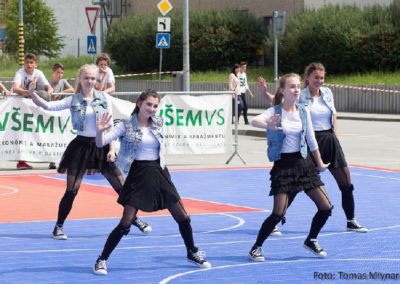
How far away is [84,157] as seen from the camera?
12414mm

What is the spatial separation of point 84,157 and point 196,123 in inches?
342

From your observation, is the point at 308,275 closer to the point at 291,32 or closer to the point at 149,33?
the point at 291,32

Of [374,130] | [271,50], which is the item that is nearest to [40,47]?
[271,50]

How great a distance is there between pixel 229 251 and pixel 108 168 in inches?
69.5

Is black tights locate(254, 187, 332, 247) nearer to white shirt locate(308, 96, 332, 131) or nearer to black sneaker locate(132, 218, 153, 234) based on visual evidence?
white shirt locate(308, 96, 332, 131)

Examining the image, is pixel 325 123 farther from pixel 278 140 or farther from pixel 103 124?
pixel 103 124

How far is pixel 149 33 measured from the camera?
178 feet

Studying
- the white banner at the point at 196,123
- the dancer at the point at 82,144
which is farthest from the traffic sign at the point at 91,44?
the dancer at the point at 82,144

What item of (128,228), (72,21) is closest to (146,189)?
(128,228)

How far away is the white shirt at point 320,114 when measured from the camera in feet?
41.0

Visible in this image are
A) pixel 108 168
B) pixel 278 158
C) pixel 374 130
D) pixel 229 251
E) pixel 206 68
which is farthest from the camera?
pixel 206 68

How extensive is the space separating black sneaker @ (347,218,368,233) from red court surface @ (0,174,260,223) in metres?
2.18

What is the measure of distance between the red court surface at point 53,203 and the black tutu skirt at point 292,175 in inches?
154

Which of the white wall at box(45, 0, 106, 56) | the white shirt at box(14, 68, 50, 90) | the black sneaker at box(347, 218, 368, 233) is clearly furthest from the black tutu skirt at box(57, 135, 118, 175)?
the white wall at box(45, 0, 106, 56)
